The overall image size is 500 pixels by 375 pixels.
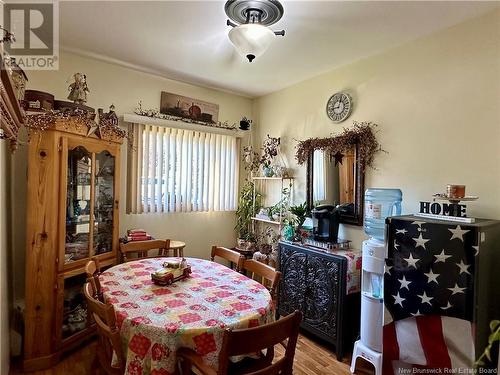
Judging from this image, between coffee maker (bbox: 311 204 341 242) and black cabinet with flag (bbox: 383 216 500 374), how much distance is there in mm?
799

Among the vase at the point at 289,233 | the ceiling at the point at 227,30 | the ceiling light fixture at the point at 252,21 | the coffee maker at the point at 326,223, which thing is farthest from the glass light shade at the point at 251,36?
the vase at the point at 289,233

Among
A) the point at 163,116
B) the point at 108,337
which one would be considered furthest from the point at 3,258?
the point at 163,116

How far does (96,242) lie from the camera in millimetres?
2650

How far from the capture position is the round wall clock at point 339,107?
2.86 metres

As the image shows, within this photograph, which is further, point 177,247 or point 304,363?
point 177,247

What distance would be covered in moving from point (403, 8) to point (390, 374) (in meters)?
2.44

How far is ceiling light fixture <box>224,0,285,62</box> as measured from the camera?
1739mm

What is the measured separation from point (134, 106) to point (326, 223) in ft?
7.73

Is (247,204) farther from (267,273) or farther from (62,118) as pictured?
(62,118)

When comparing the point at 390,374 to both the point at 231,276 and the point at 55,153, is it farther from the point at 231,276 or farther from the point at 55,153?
the point at 55,153

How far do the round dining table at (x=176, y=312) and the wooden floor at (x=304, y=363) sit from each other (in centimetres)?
82

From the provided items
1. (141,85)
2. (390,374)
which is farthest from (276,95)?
(390,374)

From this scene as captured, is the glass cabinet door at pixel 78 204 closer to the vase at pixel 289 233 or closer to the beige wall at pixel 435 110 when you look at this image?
the vase at pixel 289 233

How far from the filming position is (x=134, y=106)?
3.18 metres
